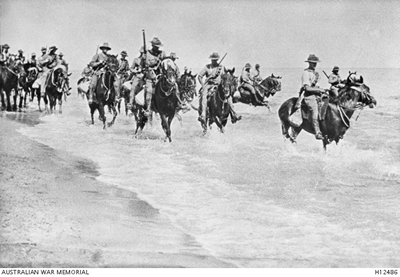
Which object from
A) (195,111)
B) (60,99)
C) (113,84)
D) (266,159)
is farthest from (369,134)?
(60,99)

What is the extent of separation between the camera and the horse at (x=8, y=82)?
6457 mm

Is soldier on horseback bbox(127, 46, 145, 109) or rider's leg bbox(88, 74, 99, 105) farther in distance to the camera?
rider's leg bbox(88, 74, 99, 105)

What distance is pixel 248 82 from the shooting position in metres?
6.30

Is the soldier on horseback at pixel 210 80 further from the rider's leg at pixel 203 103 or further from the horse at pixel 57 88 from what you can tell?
the horse at pixel 57 88

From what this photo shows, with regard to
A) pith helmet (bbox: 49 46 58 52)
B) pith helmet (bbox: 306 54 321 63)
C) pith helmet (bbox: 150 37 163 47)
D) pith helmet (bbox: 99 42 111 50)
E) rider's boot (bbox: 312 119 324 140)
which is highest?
pith helmet (bbox: 150 37 163 47)

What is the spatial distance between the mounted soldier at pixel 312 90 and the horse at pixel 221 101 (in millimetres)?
793

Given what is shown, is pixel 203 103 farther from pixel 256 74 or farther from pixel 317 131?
pixel 317 131

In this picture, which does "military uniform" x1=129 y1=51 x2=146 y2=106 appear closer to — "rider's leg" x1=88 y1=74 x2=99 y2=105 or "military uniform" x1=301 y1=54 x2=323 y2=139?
"rider's leg" x1=88 y1=74 x2=99 y2=105

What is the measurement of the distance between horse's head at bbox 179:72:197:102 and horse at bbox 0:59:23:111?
1940 mm

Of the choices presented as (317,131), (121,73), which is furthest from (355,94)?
(121,73)

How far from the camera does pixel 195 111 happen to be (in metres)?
6.48

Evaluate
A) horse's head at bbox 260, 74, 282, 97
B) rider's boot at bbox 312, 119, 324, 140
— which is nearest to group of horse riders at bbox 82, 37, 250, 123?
horse's head at bbox 260, 74, 282, 97

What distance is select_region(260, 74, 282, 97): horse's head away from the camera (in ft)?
20.2

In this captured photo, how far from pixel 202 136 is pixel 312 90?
130 cm
